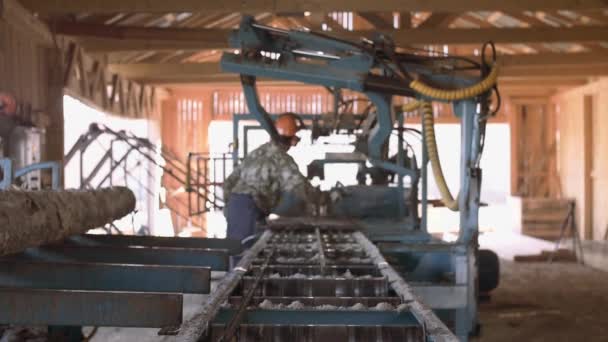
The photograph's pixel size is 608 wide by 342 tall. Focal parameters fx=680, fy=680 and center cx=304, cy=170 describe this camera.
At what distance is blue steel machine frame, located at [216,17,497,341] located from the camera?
17.6ft

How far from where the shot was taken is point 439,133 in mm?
23531

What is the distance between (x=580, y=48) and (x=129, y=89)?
9564 millimetres

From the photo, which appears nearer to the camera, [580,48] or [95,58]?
[95,58]

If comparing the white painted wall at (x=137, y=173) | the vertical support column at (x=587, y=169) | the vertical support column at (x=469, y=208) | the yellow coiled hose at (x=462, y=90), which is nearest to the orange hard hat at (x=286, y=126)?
the yellow coiled hose at (x=462, y=90)

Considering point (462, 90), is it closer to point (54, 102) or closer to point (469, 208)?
point (469, 208)

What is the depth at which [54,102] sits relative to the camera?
902 cm

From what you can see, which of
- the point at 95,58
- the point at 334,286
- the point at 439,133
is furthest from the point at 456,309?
the point at 439,133

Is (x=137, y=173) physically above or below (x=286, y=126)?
below

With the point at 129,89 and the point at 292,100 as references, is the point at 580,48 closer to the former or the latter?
the point at 292,100

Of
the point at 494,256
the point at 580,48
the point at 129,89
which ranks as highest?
the point at 580,48

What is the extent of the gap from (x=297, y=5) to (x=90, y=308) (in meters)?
5.89

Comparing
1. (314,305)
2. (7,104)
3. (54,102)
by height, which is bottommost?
(314,305)

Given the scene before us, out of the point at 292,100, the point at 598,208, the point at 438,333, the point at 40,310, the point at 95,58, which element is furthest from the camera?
the point at 292,100

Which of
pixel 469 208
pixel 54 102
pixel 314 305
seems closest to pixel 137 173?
pixel 54 102
